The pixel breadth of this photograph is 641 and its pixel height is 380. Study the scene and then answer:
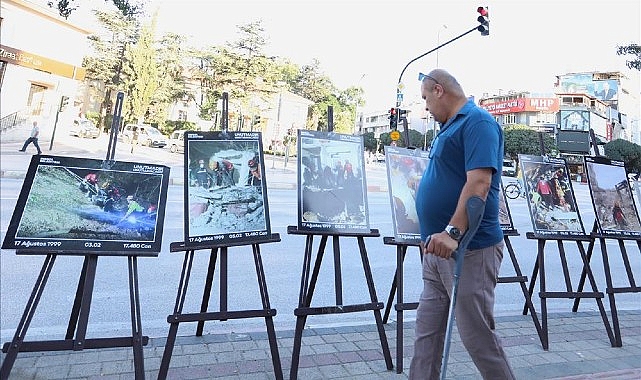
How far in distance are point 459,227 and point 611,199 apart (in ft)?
10.3

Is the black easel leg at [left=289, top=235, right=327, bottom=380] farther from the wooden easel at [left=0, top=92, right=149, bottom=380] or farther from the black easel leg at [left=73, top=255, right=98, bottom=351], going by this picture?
the black easel leg at [left=73, top=255, right=98, bottom=351]

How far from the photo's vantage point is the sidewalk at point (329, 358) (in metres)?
2.84

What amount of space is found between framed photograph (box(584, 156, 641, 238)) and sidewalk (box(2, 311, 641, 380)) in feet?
3.33

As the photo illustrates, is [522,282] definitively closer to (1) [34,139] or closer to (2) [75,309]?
(2) [75,309]

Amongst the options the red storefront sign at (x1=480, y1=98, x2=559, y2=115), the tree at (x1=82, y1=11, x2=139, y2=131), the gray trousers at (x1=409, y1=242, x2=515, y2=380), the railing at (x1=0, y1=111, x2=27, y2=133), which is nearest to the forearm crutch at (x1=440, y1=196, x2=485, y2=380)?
the gray trousers at (x1=409, y1=242, x2=515, y2=380)

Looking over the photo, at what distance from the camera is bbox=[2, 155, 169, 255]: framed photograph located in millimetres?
2461

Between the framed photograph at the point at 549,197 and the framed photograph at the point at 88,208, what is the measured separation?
3292 mm

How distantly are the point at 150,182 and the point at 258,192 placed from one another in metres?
0.71

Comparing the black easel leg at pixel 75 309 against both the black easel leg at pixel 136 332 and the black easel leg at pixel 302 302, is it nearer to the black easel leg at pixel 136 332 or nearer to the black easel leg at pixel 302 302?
the black easel leg at pixel 136 332

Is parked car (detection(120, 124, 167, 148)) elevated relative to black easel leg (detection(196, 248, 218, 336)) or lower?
elevated

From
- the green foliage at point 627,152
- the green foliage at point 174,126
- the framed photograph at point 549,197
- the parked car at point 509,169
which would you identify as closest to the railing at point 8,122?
the framed photograph at point 549,197

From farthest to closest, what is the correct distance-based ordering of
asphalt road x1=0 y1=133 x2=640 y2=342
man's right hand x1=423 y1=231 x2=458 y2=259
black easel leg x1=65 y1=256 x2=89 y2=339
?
asphalt road x1=0 y1=133 x2=640 y2=342
black easel leg x1=65 y1=256 x2=89 y2=339
man's right hand x1=423 y1=231 x2=458 y2=259

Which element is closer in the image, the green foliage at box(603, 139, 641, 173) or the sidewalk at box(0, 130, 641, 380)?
the sidewalk at box(0, 130, 641, 380)

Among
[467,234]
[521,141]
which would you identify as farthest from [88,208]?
[521,141]
